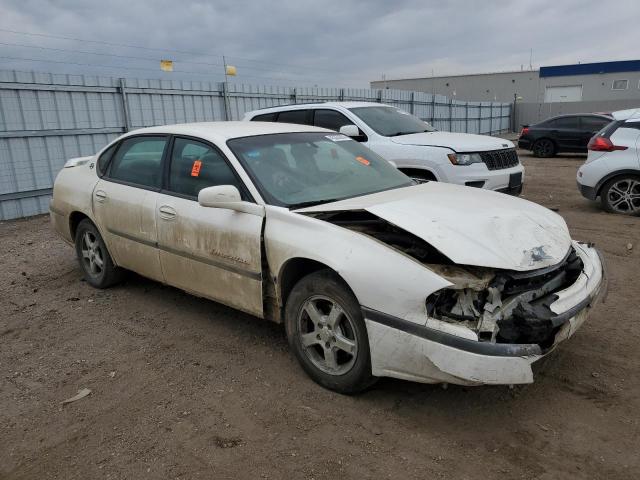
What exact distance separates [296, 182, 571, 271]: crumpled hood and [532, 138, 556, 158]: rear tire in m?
16.0

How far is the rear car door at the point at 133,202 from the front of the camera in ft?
14.2

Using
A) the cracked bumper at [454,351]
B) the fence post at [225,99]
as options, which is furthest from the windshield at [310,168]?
the fence post at [225,99]

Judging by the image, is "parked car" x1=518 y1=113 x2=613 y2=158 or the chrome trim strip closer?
the chrome trim strip

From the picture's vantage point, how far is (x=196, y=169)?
4055 millimetres

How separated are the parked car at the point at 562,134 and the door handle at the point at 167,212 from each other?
54.9 feet

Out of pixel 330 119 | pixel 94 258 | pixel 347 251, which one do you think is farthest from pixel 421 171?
pixel 347 251

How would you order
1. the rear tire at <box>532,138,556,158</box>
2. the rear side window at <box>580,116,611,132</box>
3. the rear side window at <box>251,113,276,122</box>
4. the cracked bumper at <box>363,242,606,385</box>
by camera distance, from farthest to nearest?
the rear tire at <box>532,138,556,158</box> → the rear side window at <box>580,116,611,132</box> → the rear side window at <box>251,113,276,122</box> → the cracked bumper at <box>363,242,606,385</box>

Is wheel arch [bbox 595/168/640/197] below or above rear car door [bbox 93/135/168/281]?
below

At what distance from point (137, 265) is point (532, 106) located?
1350 inches

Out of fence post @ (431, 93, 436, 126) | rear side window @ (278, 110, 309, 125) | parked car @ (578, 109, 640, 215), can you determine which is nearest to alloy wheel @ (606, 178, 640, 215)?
parked car @ (578, 109, 640, 215)

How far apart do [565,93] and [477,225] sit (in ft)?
146

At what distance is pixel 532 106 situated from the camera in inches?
1324

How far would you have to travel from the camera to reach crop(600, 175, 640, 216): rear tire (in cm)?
799

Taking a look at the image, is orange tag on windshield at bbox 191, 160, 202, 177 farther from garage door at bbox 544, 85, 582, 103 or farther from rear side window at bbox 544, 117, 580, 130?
garage door at bbox 544, 85, 582, 103
